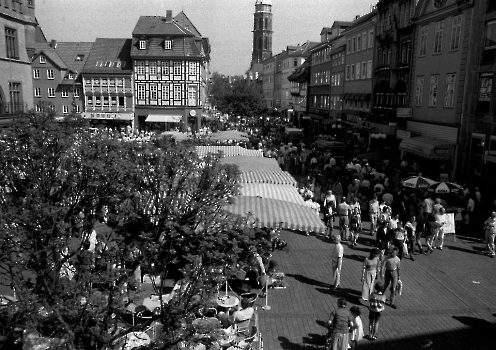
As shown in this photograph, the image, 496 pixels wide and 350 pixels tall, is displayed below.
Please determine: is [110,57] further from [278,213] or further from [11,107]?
[278,213]

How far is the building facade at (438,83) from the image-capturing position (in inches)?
997

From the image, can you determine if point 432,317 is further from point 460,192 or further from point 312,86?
point 312,86

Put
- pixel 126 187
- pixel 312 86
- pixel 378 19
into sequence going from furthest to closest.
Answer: pixel 312 86 < pixel 378 19 < pixel 126 187

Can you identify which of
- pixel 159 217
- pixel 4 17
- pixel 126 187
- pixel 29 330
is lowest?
pixel 29 330

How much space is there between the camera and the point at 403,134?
32.0 meters

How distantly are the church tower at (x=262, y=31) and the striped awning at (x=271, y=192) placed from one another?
457 ft

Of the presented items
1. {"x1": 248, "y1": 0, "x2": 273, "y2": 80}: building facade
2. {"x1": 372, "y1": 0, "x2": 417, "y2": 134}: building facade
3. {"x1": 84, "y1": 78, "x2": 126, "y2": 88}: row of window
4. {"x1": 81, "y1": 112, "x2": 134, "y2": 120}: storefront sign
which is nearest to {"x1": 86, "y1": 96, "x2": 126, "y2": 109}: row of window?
{"x1": 81, "y1": 112, "x2": 134, "y2": 120}: storefront sign

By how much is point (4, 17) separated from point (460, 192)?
24.4 meters

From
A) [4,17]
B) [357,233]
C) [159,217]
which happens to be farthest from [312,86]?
[159,217]

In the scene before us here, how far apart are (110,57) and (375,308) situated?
58.3 m

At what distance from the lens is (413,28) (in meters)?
31.8

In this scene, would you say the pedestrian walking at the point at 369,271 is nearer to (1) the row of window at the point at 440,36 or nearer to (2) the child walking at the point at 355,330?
(2) the child walking at the point at 355,330

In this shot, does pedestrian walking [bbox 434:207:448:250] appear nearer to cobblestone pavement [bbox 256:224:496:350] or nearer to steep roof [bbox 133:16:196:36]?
cobblestone pavement [bbox 256:224:496:350]

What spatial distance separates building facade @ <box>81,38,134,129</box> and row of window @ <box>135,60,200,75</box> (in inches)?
63.3
